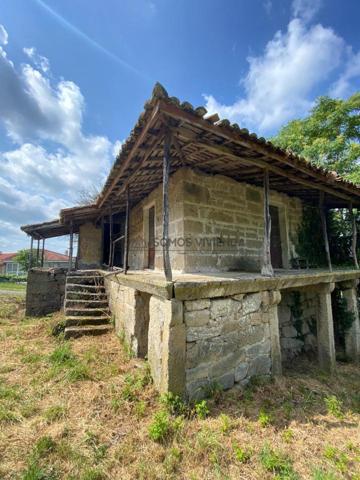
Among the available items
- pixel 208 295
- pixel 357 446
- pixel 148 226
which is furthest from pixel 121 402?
pixel 148 226

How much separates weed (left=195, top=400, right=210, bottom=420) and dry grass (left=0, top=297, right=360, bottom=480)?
0.04 metres

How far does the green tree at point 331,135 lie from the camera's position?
32.6 ft

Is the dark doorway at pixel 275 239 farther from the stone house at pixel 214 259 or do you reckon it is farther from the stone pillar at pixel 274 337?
the stone pillar at pixel 274 337

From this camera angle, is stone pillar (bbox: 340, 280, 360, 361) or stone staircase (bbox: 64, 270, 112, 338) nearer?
stone staircase (bbox: 64, 270, 112, 338)

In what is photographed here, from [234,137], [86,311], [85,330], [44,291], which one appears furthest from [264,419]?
[44,291]

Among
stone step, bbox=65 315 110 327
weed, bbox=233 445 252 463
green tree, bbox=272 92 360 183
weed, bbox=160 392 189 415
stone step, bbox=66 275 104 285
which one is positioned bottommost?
weed, bbox=233 445 252 463

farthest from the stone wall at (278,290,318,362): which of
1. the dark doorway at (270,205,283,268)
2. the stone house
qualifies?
the dark doorway at (270,205,283,268)

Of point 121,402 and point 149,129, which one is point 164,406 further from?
point 149,129

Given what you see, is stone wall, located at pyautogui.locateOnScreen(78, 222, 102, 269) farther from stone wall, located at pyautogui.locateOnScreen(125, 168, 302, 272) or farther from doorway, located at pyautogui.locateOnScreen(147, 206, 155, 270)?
stone wall, located at pyautogui.locateOnScreen(125, 168, 302, 272)

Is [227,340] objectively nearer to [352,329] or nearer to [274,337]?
[274,337]

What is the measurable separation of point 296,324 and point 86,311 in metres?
4.91

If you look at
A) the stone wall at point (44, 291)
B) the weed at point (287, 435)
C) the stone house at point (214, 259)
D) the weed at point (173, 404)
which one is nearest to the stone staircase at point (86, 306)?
the stone house at point (214, 259)

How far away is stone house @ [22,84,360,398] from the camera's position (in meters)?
2.79

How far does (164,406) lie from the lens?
254 cm
